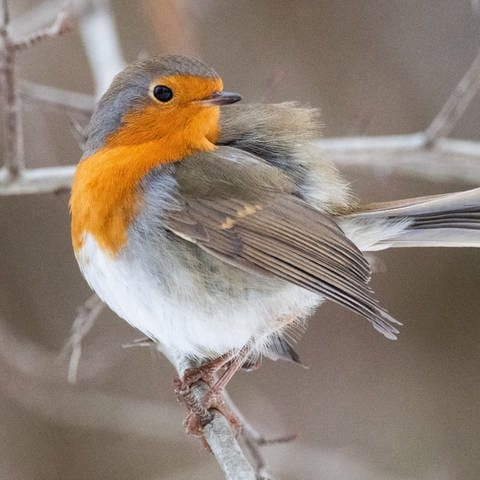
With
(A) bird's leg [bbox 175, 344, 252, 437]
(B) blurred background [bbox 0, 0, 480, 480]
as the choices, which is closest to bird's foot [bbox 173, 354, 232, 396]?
(A) bird's leg [bbox 175, 344, 252, 437]

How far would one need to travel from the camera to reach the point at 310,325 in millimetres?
5840

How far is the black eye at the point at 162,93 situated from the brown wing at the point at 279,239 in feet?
1.25

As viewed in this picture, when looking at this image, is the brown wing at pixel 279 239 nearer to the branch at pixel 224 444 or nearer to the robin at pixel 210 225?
the robin at pixel 210 225

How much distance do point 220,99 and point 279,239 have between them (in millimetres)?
540

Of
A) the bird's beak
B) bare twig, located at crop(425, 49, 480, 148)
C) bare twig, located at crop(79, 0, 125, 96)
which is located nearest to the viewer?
the bird's beak

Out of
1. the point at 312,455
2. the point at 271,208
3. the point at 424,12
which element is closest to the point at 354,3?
the point at 424,12

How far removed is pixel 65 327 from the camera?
18.9 feet

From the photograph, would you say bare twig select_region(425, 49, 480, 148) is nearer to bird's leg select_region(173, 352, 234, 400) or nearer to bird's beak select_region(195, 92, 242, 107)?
bird's beak select_region(195, 92, 242, 107)

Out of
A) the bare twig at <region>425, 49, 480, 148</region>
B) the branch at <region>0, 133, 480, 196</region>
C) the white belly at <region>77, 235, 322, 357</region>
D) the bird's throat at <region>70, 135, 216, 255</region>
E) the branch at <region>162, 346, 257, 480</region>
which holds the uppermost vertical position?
the bare twig at <region>425, 49, 480, 148</region>

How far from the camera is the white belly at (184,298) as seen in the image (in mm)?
3092

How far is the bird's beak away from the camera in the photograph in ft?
10.3

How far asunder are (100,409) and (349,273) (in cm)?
Answer: 259

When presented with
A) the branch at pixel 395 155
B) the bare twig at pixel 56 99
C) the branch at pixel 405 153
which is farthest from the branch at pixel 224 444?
the bare twig at pixel 56 99

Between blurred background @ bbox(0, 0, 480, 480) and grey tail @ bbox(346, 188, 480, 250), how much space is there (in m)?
1.62
